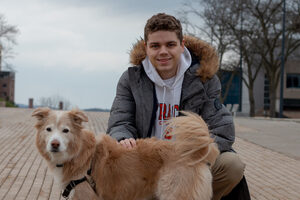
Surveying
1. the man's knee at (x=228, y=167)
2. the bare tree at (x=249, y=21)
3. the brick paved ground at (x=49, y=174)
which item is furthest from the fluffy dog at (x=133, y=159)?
the bare tree at (x=249, y=21)

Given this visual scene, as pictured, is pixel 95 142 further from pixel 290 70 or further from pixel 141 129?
pixel 290 70

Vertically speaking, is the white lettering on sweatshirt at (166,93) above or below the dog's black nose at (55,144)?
above

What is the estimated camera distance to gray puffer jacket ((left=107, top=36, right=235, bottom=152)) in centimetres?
411

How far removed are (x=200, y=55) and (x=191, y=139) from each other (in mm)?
1404

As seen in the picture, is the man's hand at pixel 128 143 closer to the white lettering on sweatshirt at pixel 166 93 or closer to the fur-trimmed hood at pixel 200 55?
the white lettering on sweatshirt at pixel 166 93

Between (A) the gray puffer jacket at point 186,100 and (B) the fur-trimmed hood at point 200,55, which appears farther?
(B) the fur-trimmed hood at point 200,55

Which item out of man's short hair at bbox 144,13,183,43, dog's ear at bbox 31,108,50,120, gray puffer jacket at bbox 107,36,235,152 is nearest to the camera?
dog's ear at bbox 31,108,50,120

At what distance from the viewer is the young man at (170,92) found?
4.01m

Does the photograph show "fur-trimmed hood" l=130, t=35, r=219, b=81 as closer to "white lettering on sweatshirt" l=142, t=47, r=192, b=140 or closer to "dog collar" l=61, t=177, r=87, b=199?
"white lettering on sweatshirt" l=142, t=47, r=192, b=140

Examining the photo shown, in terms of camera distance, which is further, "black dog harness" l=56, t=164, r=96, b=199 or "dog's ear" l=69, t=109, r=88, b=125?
"dog's ear" l=69, t=109, r=88, b=125

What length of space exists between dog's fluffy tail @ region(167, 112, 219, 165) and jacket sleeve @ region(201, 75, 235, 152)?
567 mm

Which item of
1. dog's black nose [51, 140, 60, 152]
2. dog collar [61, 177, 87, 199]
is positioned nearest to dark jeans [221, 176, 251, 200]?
dog collar [61, 177, 87, 199]

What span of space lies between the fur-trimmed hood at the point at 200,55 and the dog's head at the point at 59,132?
47.3 inches

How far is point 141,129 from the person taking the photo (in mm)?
4367
